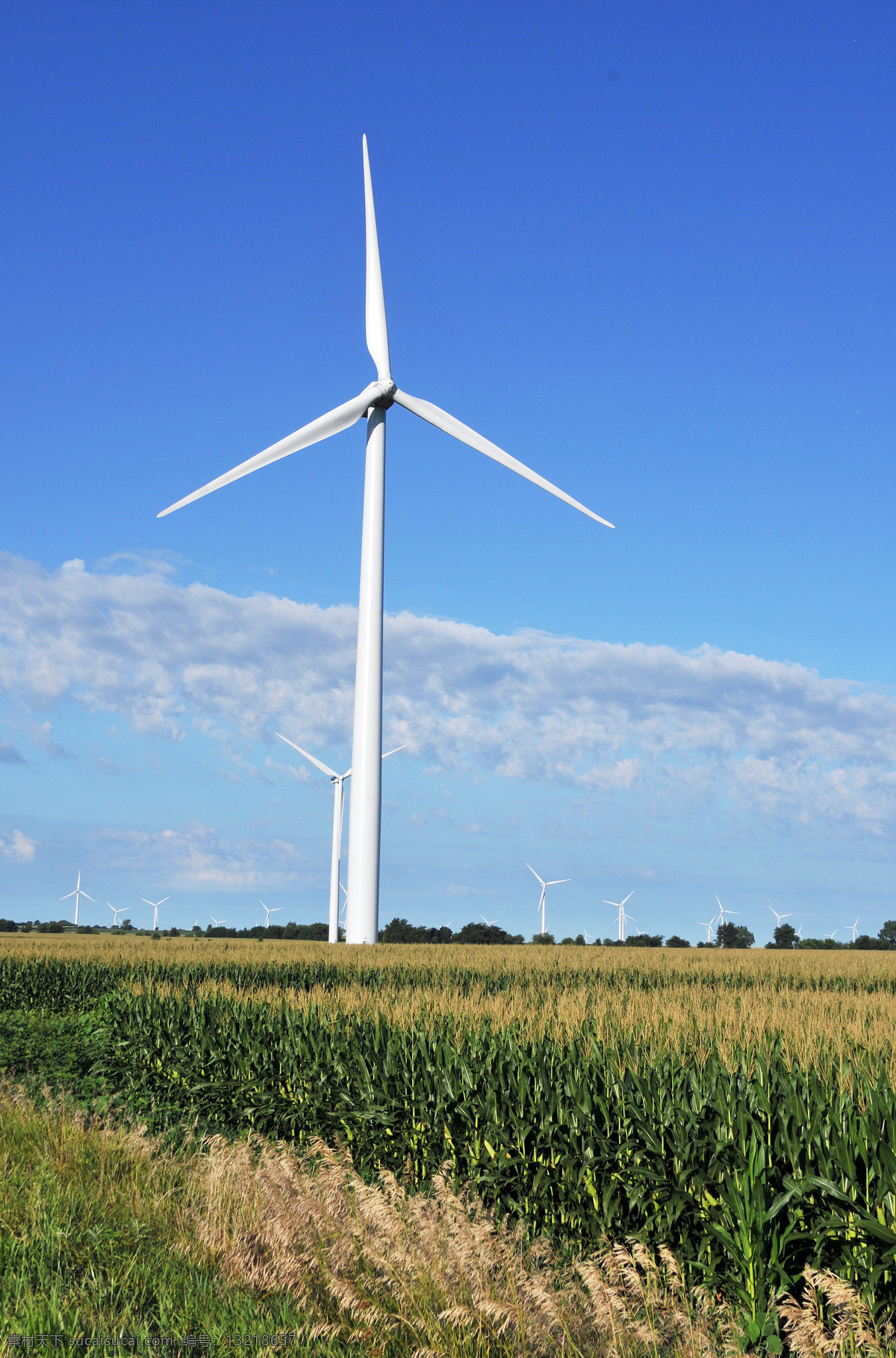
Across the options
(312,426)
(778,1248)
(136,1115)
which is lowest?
(136,1115)

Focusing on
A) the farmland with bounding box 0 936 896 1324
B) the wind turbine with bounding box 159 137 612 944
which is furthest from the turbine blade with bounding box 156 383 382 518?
the farmland with bounding box 0 936 896 1324

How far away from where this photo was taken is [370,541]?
43.2 metres

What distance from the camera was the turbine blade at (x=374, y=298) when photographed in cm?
4562

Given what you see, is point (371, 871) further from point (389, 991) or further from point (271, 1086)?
point (271, 1086)

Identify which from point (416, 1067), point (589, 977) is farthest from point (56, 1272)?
point (589, 977)

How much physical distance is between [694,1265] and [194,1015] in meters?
12.4

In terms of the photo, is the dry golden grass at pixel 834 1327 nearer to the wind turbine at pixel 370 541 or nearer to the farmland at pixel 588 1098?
the farmland at pixel 588 1098

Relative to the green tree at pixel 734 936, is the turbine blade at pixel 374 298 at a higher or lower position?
higher

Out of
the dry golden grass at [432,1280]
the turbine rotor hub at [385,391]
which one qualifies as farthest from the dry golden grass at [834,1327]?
the turbine rotor hub at [385,391]

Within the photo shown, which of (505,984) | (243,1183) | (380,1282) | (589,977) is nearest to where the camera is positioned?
(380,1282)

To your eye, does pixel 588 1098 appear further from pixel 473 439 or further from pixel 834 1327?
pixel 473 439

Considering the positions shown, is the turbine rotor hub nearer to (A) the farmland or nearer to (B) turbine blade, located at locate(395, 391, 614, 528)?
(B) turbine blade, located at locate(395, 391, 614, 528)

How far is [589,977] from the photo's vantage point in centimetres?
3266

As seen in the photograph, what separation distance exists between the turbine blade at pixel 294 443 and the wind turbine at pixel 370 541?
41mm
